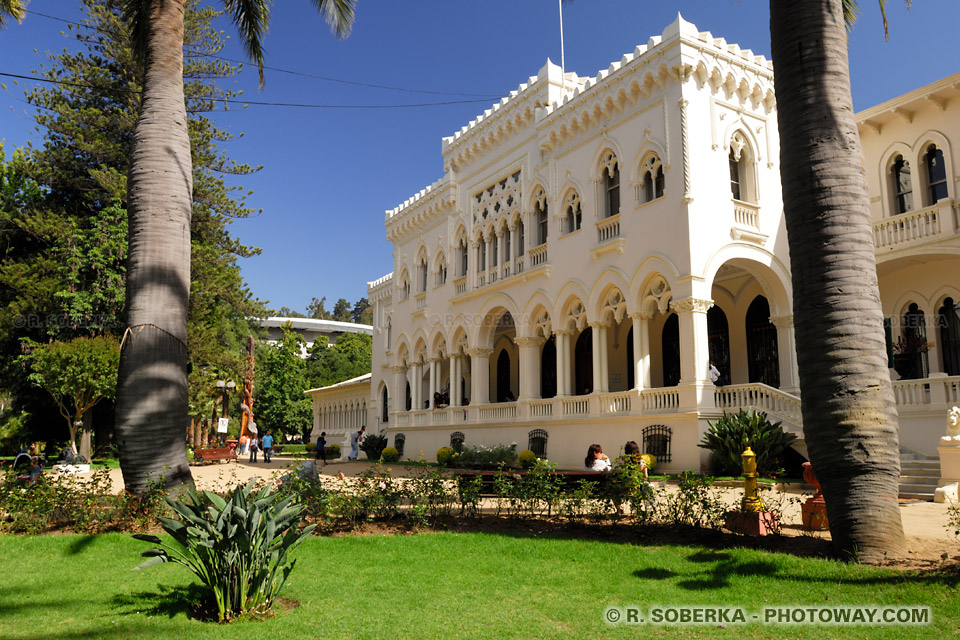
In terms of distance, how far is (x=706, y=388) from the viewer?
18.2 metres

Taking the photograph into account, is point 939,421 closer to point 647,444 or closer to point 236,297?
point 647,444

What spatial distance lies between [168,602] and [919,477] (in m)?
13.5

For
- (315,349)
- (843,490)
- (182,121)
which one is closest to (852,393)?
(843,490)

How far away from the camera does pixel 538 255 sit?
2512 centimetres

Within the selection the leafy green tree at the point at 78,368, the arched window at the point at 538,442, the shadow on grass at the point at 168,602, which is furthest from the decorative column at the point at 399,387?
the shadow on grass at the point at 168,602

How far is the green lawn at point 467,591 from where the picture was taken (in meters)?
5.49

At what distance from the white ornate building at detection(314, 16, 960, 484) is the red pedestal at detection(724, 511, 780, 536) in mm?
9107

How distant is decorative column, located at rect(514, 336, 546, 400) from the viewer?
24812 millimetres

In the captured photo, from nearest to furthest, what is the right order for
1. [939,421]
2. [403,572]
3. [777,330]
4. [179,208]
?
[403,572] < [179,208] < [939,421] < [777,330]

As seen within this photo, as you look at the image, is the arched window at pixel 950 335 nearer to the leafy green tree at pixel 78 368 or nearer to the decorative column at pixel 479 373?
the decorative column at pixel 479 373

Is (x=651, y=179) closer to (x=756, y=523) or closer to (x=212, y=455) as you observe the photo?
(x=756, y=523)

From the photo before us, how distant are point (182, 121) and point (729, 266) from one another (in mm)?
15957

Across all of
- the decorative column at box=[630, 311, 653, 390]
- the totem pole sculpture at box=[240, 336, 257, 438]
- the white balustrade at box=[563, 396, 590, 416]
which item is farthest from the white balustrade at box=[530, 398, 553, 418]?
the totem pole sculpture at box=[240, 336, 257, 438]

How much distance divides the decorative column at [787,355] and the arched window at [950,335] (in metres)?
3.76
